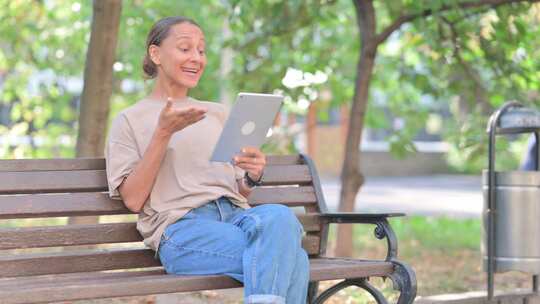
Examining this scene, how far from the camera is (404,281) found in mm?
4520

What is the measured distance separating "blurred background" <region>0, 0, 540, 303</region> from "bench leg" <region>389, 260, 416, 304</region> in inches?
66.8

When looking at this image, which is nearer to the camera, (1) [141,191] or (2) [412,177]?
(1) [141,191]

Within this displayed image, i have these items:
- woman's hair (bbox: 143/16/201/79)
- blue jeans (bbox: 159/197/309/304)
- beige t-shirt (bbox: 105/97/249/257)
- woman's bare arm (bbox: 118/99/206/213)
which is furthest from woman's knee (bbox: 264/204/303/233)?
woman's hair (bbox: 143/16/201/79)

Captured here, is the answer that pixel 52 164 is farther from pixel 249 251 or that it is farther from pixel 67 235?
pixel 249 251

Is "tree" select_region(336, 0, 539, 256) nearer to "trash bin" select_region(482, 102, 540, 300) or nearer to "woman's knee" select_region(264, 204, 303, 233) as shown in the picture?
"trash bin" select_region(482, 102, 540, 300)

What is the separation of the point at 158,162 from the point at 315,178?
4.44 feet

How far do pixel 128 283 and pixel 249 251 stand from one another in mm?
457

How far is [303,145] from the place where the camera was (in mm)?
24969

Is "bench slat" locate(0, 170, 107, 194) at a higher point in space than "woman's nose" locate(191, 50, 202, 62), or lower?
lower

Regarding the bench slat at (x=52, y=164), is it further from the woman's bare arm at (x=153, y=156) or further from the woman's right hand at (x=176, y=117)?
the woman's right hand at (x=176, y=117)

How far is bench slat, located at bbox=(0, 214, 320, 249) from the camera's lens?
4.31 m

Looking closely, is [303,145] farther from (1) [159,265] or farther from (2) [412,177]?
(1) [159,265]

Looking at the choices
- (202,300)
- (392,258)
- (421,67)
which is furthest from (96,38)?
(421,67)

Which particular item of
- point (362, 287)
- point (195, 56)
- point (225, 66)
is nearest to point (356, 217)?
point (362, 287)
